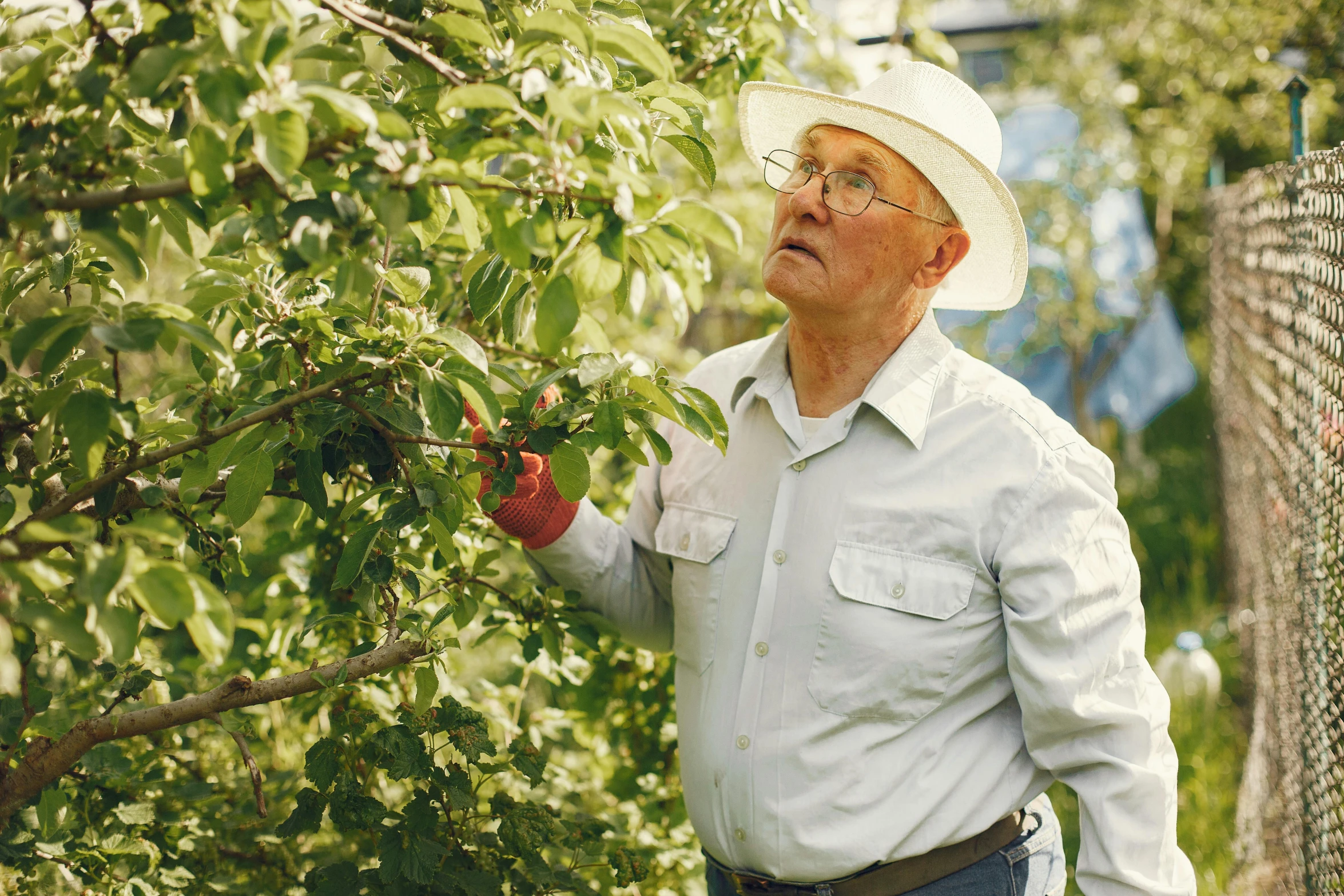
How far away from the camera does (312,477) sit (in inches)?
63.1

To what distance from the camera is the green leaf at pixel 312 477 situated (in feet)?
5.22

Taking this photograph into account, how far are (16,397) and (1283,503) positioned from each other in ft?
11.5

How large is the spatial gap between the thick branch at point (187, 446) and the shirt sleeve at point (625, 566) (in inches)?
28.7

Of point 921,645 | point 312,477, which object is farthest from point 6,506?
point 921,645

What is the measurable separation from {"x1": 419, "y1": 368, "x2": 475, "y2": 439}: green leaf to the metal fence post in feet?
8.82

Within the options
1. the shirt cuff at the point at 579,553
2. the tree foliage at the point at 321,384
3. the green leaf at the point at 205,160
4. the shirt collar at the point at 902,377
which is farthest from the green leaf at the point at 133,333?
the shirt collar at the point at 902,377

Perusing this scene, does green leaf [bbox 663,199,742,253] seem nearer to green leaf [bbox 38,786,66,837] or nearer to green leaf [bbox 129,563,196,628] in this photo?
green leaf [bbox 129,563,196,628]

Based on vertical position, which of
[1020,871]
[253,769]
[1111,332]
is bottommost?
[1020,871]

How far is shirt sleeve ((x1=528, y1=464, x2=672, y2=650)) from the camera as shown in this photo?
214 centimetres

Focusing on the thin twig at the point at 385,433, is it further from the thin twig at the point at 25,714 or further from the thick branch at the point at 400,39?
the thin twig at the point at 25,714

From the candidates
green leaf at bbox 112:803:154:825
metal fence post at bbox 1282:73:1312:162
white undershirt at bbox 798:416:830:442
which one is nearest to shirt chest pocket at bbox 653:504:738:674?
white undershirt at bbox 798:416:830:442

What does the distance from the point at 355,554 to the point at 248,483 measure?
0.61ft

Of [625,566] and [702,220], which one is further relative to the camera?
[625,566]

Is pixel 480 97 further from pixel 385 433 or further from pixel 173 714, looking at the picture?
pixel 173 714
